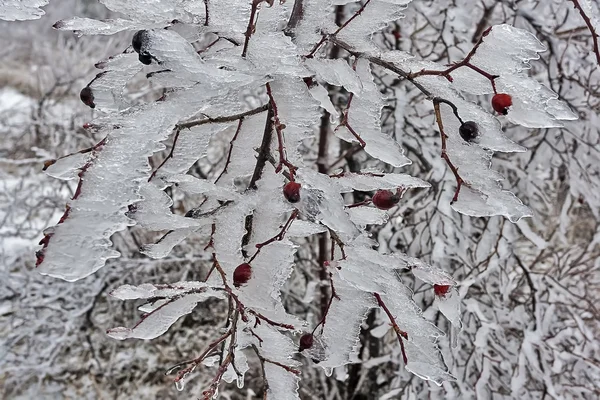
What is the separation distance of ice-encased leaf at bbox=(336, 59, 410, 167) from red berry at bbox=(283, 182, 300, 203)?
0.12 meters

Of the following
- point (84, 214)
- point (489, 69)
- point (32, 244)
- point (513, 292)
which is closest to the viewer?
point (84, 214)

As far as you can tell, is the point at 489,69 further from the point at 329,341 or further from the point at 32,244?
the point at 32,244

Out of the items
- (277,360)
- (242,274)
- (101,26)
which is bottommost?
(277,360)

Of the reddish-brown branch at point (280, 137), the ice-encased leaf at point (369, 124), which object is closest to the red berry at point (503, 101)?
the ice-encased leaf at point (369, 124)

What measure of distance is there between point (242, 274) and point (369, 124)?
0.78ft

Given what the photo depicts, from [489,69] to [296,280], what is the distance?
7.77 feet

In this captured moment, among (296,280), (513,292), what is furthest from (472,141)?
(296,280)

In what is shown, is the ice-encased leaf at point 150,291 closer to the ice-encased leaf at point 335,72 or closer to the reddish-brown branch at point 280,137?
the reddish-brown branch at point 280,137

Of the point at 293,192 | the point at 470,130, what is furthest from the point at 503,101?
the point at 293,192

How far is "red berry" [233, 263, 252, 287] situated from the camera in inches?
21.8

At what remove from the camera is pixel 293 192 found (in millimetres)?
506

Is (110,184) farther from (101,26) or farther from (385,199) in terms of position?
(385,199)

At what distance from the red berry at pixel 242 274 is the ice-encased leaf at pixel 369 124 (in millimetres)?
194

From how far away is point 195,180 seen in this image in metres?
0.58
